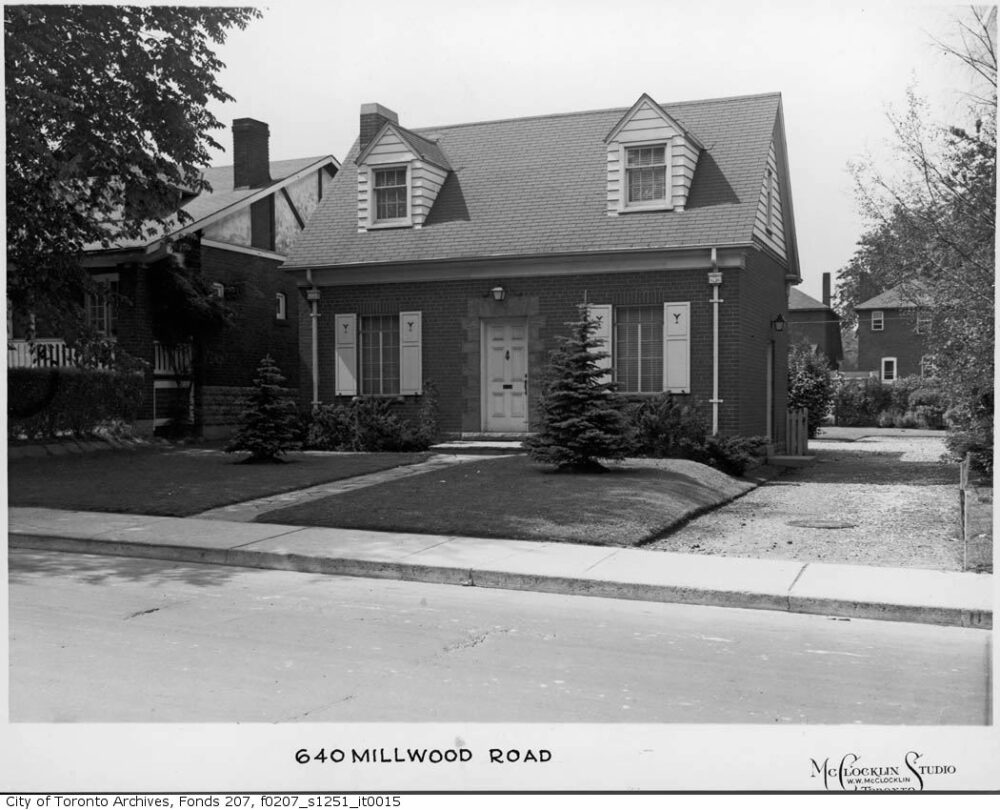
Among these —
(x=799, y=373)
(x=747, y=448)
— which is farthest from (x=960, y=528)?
(x=799, y=373)

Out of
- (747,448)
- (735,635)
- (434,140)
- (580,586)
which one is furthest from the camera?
(434,140)

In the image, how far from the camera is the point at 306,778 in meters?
3.68

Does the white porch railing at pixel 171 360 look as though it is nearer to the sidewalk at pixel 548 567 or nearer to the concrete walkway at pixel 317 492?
the concrete walkway at pixel 317 492

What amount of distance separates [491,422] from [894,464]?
25.7 feet

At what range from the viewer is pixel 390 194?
2086 centimetres

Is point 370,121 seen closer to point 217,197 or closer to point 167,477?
point 217,197

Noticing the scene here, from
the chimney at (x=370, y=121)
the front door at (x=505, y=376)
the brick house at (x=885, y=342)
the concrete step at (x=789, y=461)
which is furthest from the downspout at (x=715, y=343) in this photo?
the brick house at (x=885, y=342)

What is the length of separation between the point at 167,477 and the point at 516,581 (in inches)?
318

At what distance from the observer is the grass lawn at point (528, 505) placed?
34.3 feet

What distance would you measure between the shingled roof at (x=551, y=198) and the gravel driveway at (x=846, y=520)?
4750 millimetres

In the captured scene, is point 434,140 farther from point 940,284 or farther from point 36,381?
point 940,284

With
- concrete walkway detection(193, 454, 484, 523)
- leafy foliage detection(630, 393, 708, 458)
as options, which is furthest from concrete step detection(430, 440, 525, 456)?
leafy foliage detection(630, 393, 708, 458)

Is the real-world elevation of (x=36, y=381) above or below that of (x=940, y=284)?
below

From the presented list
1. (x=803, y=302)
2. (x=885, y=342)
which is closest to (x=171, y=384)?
(x=885, y=342)
